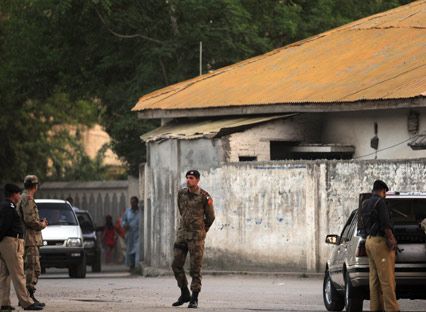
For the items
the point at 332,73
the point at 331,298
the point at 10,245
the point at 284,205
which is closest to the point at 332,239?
the point at 331,298

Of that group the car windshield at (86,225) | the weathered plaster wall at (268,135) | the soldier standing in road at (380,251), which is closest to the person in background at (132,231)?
the car windshield at (86,225)

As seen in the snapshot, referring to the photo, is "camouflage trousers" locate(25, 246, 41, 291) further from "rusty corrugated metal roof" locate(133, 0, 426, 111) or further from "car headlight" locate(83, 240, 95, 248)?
"car headlight" locate(83, 240, 95, 248)

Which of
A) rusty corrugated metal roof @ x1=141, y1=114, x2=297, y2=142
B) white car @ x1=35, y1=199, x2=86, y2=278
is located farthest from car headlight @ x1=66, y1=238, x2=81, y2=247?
rusty corrugated metal roof @ x1=141, y1=114, x2=297, y2=142

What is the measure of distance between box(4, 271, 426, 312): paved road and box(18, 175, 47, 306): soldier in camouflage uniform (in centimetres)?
55

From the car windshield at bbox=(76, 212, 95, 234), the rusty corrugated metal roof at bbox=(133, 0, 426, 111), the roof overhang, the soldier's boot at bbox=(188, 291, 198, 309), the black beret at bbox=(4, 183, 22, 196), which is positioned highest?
the rusty corrugated metal roof at bbox=(133, 0, 426, 111)

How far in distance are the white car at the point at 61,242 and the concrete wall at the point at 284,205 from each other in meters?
3.26

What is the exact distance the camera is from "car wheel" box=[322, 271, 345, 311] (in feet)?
72.5

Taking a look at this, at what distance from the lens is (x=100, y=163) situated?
61406mm

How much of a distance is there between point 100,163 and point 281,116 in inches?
1114

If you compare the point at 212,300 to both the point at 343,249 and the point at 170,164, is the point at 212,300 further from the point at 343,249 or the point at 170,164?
the point at 170,164

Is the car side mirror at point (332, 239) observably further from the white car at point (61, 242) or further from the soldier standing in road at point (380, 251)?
the white car at point (61, 242)

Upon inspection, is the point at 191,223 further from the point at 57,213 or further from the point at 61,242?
the point at 57,213

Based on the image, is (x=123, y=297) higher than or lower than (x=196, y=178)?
lower

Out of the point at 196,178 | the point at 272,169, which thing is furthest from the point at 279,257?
the point at 196,178
